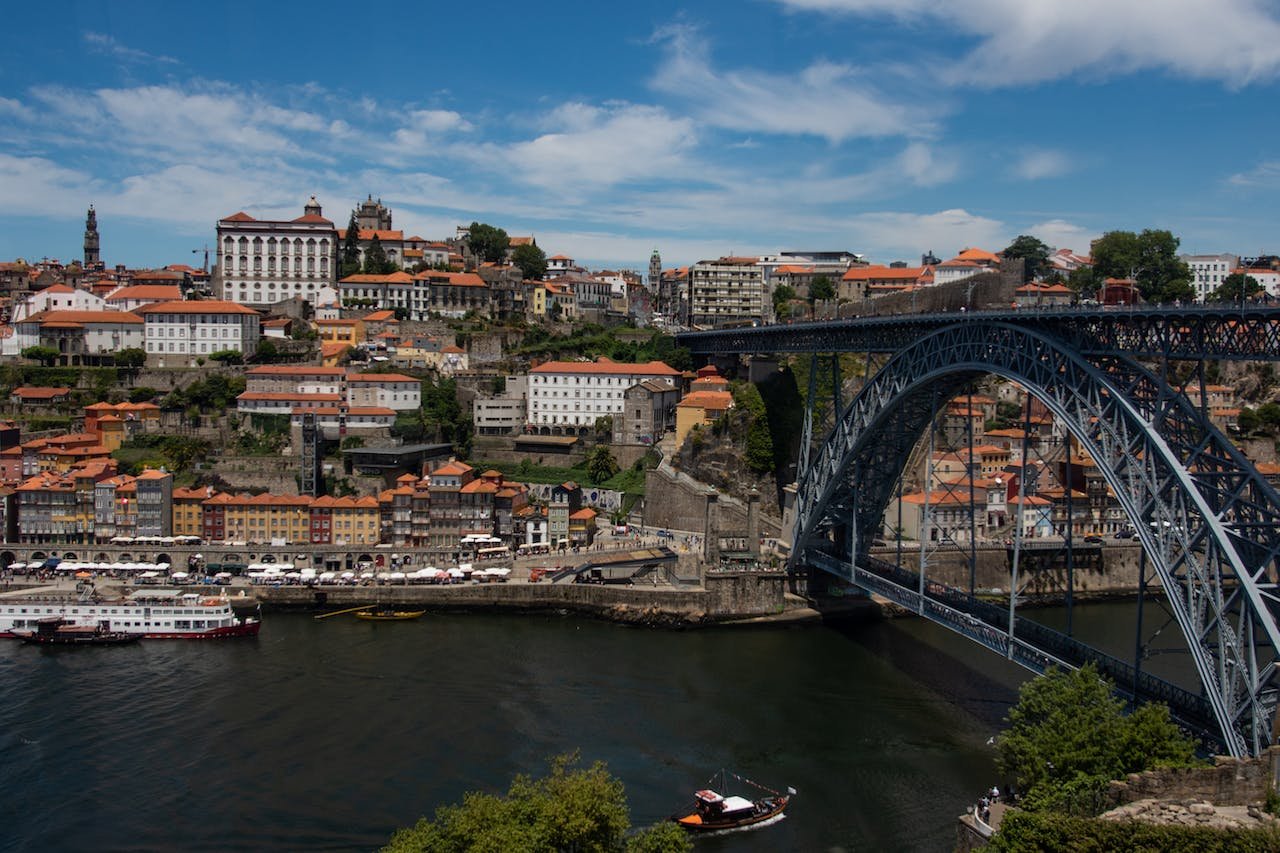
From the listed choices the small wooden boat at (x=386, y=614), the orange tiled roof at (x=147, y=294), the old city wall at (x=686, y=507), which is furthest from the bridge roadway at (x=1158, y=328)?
the orange tiled roof at (x=147, y=294)

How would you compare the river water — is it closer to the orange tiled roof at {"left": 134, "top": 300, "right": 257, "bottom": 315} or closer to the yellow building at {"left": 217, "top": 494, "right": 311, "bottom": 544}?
the yellow building at {"left": 217, "top": 494, "right": 311, "bottom": 544}

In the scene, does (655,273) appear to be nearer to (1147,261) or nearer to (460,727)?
(1147,261)

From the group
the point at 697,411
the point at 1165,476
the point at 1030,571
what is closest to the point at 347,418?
the point at 697,411

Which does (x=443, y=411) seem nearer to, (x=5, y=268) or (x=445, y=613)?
(x=445, y=613)

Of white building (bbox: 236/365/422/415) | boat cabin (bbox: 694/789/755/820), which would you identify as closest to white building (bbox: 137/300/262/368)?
white building (bbox: 236/365/422/415)

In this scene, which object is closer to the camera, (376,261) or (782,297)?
(376,261)

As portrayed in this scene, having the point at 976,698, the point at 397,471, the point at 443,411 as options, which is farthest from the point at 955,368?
the point at 443,411
